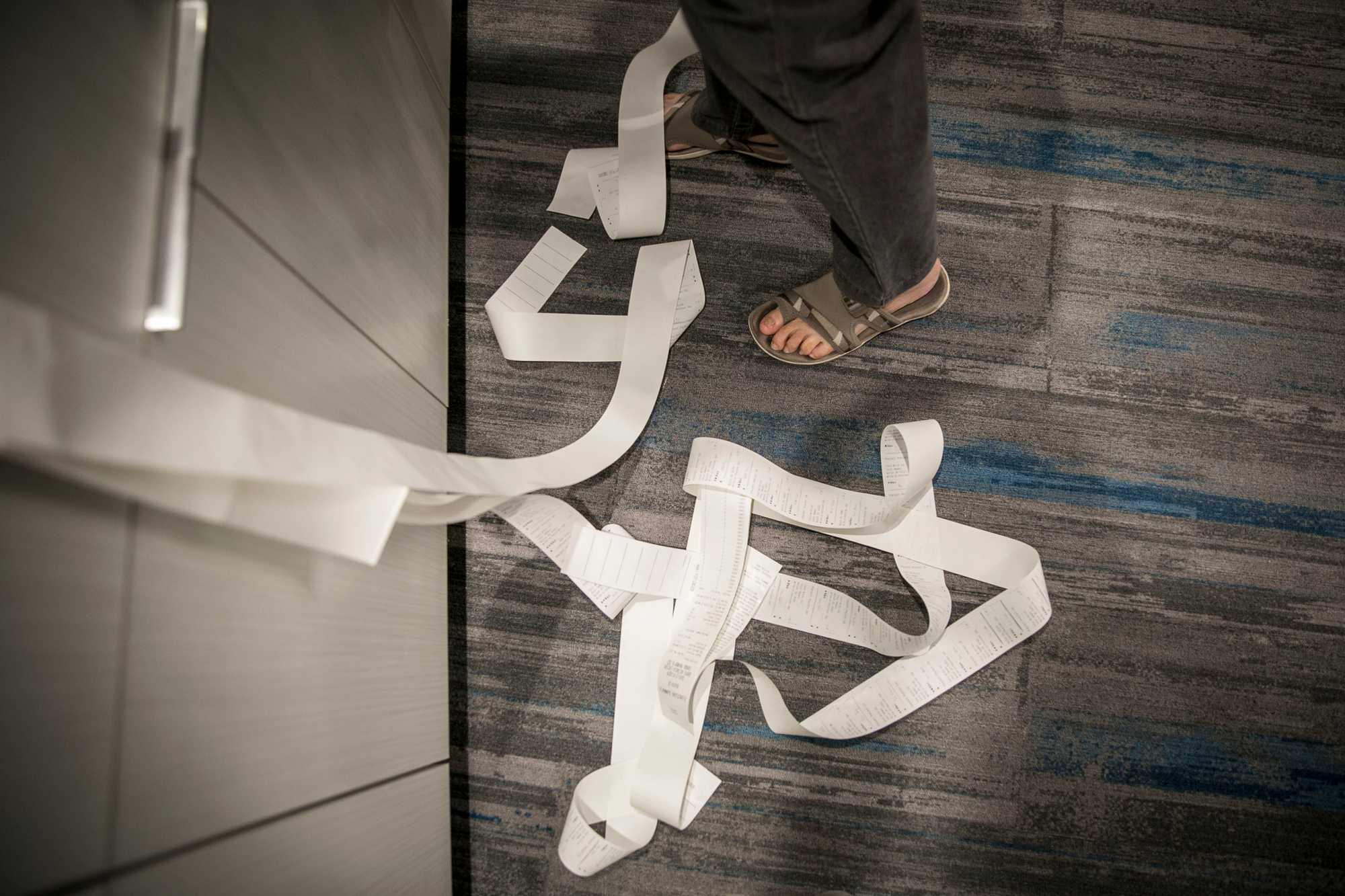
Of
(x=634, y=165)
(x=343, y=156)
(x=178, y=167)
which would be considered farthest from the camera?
(x=634, y=165)

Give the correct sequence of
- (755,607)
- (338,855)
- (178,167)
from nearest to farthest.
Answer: (178,167), (338,855), (755,607)

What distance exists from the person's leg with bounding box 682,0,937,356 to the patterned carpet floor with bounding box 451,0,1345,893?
0.48m

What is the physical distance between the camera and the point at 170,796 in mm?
621

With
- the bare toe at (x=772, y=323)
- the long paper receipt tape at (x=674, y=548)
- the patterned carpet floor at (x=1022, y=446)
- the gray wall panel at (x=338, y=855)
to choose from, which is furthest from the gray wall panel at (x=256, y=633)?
the bare toe at (x=772, y=323)

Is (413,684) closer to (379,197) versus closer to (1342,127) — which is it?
(379,197)

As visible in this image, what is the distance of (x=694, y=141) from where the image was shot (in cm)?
137

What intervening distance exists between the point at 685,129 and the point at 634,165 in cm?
11

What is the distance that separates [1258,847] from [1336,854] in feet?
0.43

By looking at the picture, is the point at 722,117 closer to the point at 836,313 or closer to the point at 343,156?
the point at 836,313

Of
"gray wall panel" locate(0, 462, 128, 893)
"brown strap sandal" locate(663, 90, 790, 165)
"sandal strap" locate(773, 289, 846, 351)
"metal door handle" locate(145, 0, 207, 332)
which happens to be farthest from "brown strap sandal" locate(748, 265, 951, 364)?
"gray wall panel" locate(0, 462, 128, 893)

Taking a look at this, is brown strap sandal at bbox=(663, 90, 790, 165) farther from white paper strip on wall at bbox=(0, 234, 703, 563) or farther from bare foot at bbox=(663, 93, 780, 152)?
white paper strip on wall at bbox=(0, 234, 703, 563)

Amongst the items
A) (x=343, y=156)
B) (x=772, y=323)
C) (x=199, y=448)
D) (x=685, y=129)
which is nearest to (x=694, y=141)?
(x=685, y=129)

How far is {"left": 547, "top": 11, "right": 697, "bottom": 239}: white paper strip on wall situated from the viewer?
4.44ft


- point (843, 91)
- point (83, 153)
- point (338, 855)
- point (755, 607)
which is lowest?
point (338, 855)
